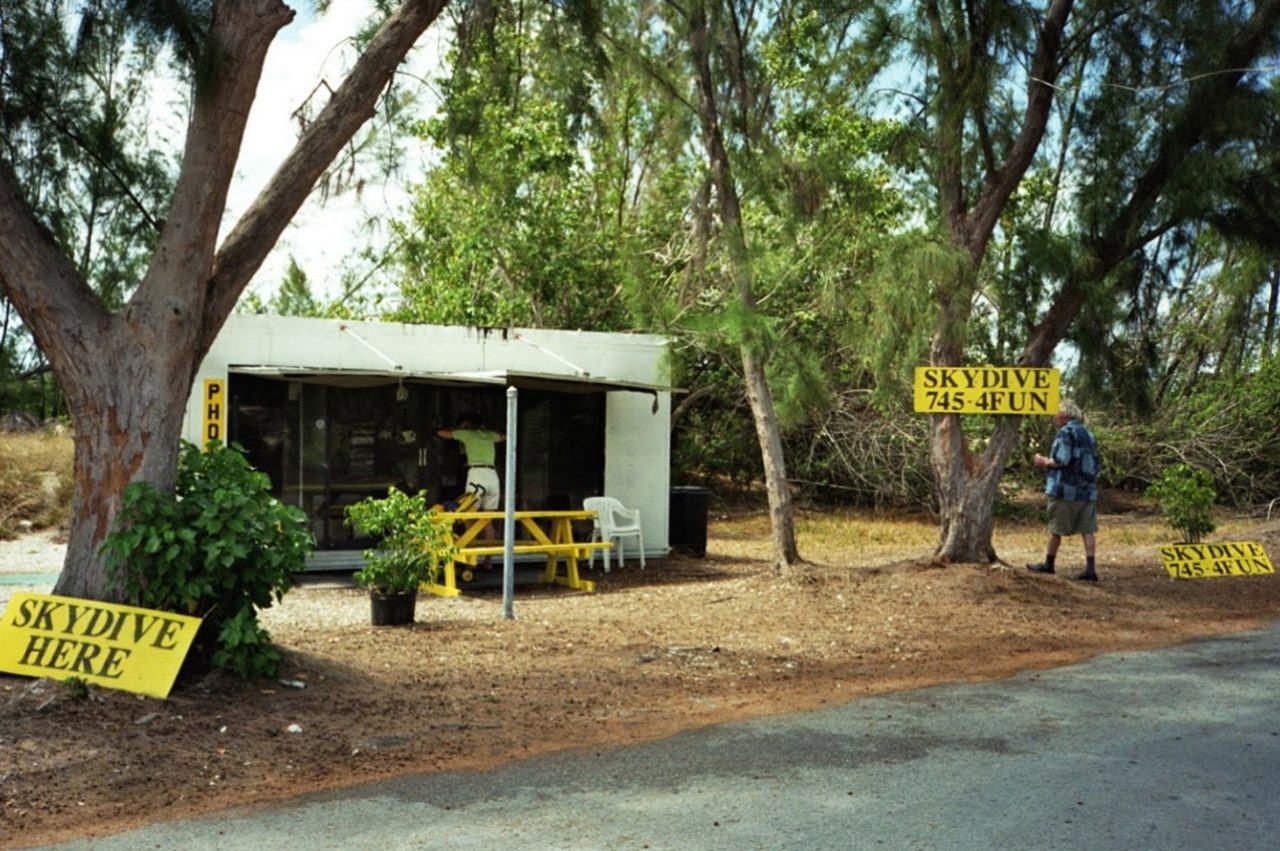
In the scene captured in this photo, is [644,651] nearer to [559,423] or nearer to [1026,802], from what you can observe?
Result: [1026,802]

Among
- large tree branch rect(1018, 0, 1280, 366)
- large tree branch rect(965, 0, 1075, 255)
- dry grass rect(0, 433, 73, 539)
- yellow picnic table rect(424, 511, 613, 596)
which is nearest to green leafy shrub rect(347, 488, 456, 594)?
yellow picnic table rect(424, 511, 613, 596)

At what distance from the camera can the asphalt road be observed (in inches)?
201

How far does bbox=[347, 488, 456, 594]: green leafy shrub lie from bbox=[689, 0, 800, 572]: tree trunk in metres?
3.64

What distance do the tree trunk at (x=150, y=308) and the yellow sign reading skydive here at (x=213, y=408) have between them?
585cm

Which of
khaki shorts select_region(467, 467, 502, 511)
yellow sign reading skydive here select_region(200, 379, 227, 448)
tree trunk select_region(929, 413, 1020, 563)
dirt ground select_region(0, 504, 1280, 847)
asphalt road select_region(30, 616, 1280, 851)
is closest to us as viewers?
asphalt road select_region(30, 616, 1280, 851)

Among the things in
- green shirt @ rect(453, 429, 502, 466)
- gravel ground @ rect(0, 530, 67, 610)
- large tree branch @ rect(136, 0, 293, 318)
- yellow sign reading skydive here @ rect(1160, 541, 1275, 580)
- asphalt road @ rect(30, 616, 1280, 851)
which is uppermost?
large tree branch @ rect(136, 0, 293, 318)

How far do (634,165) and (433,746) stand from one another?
18.7 m

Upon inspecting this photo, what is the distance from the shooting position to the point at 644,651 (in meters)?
9.48

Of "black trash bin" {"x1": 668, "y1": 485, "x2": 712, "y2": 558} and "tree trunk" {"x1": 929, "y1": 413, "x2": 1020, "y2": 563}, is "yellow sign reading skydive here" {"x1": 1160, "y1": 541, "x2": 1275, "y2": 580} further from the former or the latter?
"black trash bin" {"x1": 668, "y1": 485, "x2": 712, "y2": 558}

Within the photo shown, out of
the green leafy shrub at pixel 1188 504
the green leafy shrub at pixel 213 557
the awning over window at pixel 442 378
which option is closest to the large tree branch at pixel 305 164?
the green leafy shrub at pixel 213 557

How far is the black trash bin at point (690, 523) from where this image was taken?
55.7 feet

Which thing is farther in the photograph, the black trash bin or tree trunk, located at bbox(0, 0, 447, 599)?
the black trash bin

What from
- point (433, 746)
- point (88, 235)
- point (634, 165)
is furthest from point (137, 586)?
point (634, 165)

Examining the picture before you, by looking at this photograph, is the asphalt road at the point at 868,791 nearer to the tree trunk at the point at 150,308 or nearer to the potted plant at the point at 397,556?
the tree trunk at the point at 150,308
